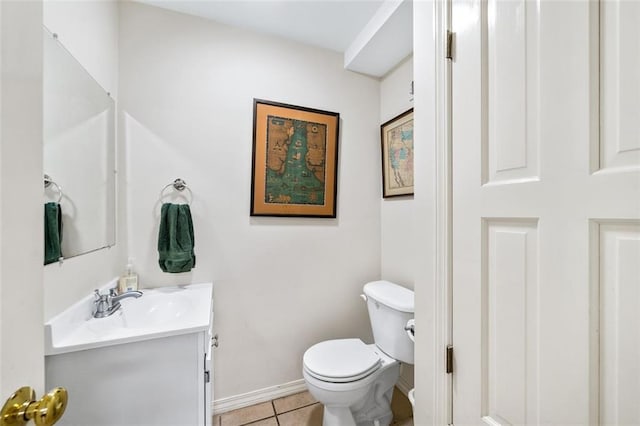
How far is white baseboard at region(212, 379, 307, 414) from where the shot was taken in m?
1.62

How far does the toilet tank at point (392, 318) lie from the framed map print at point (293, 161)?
0.67m

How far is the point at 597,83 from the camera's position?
491 millimetres

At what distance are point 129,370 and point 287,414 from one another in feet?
3.53

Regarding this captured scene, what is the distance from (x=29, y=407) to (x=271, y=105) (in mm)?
1691

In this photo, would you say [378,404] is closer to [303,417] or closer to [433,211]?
[303,417]

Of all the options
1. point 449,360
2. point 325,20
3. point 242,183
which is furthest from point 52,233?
point 325,20

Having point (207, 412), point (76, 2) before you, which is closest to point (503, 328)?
point (207, 412)

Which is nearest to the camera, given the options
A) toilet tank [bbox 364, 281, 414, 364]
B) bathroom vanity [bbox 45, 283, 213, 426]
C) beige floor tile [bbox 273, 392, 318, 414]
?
bathroom vanity [bbox 45, 283, 213, 426]

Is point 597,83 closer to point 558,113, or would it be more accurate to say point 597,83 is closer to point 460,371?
point 558,113

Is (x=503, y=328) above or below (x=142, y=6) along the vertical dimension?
below

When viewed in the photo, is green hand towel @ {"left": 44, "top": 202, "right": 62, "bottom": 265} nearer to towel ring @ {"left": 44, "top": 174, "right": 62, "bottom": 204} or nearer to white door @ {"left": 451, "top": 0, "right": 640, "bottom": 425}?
towel ring @ {"left": 44, "top": 174, "right": 62, "bottom": 204}

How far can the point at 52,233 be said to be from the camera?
0.94m

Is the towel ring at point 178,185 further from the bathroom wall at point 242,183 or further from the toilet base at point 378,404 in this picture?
the toilet base at point 378,404

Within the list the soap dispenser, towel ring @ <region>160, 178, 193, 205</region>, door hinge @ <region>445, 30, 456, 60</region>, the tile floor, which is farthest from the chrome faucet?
door hinge @ <region>445, 30, 456, 60</region>
